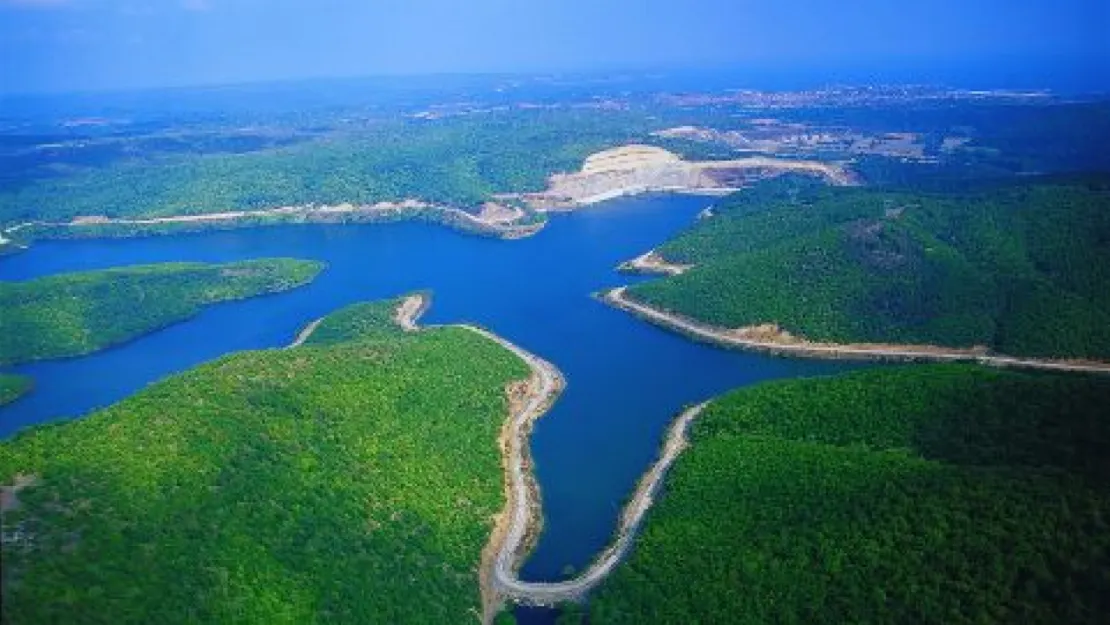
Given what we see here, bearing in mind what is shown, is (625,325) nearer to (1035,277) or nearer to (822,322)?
(822,322)

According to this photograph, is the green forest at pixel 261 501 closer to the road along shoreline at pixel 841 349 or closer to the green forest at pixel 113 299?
the road along shoreline at pixel 841 349

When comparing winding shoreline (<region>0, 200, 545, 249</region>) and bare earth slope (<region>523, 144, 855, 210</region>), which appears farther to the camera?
bare earth slope (<region>523, 144, 855, 210</region>)

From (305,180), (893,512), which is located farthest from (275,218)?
(893,512)

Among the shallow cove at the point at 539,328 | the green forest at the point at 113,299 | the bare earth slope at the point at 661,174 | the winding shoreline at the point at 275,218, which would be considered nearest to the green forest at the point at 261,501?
the shallow cove at the point at 539,328

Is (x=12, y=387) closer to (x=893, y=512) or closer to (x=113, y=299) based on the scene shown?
(x=113, y=299)

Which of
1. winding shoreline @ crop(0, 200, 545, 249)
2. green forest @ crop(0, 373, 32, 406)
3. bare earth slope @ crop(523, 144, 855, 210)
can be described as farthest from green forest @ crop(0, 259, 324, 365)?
Answer: bare earth slope @ crop(523, 144, 855, 210)

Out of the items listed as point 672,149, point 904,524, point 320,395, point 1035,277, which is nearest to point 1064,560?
point 904,524

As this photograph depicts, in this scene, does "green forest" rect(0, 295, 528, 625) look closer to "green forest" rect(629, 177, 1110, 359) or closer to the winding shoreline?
"green forest" rect(629, 177, 1110, 359)
